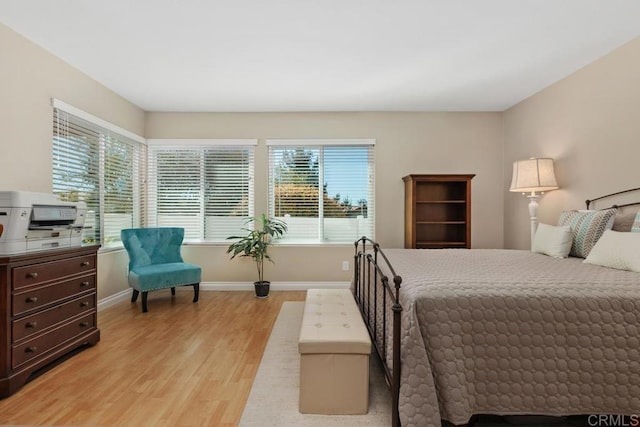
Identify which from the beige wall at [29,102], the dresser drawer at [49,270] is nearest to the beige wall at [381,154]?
the beige wall at [29,102]

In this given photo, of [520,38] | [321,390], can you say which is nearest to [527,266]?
[321,390]

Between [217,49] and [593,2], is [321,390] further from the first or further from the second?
Result: [593,2]

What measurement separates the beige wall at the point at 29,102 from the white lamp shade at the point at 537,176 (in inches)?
189

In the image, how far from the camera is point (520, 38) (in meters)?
2.61

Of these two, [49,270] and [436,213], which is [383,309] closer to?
[49,270]

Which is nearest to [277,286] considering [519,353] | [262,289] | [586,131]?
[262,289]

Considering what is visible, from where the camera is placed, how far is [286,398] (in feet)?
6.31

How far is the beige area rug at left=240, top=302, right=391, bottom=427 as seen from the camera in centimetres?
172

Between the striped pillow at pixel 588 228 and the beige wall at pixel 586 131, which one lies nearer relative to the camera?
the striped pillow at pixel 588 228

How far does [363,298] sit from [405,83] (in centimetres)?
241

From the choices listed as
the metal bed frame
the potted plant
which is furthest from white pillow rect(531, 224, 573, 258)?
the potted plant

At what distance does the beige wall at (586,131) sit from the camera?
106 inches

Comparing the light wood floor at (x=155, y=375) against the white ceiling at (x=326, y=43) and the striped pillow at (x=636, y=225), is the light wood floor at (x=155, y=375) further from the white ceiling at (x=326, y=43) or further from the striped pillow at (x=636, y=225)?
the striped pillow at (x=636, y=225)

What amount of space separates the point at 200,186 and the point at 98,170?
126 cm
